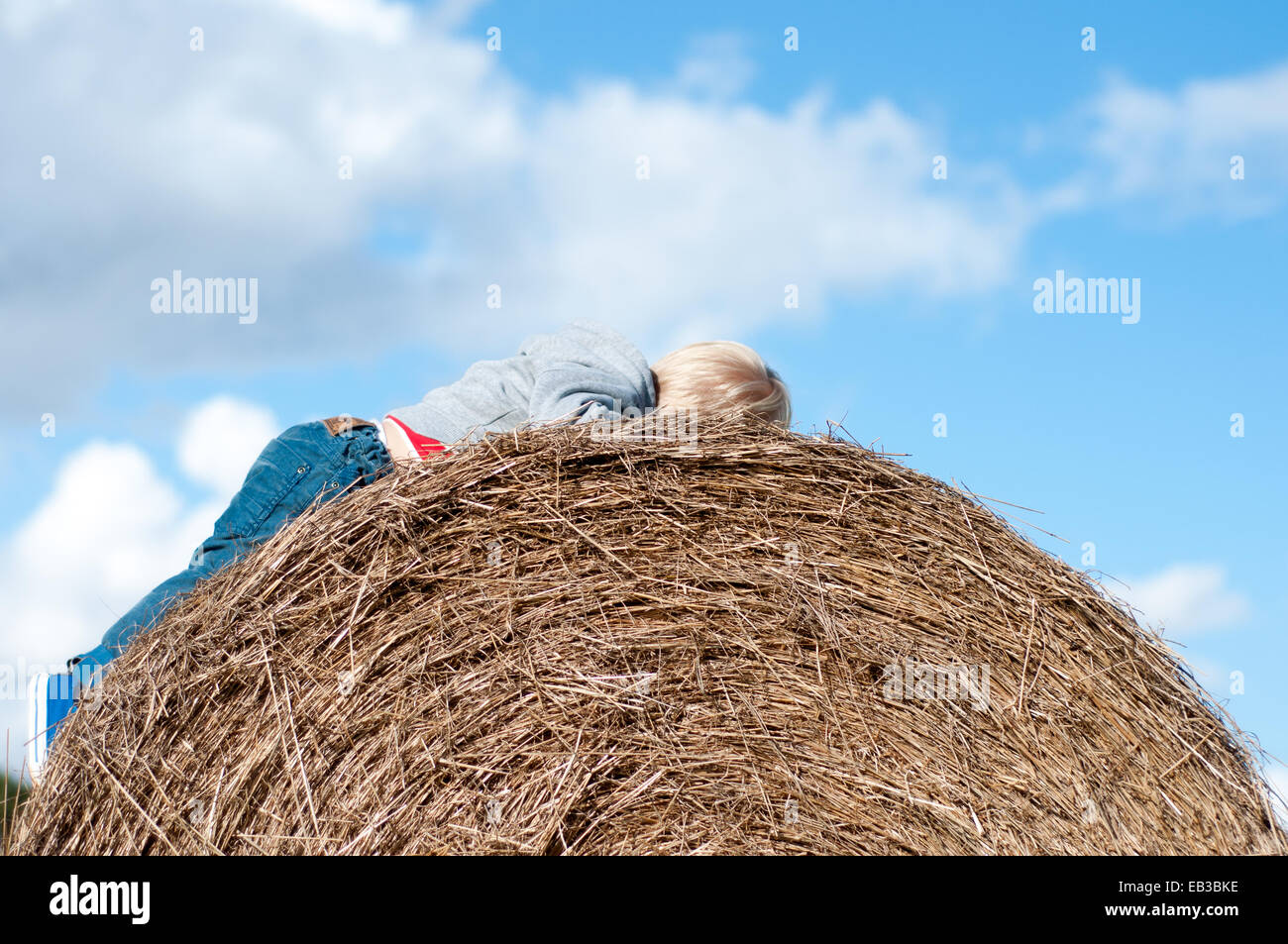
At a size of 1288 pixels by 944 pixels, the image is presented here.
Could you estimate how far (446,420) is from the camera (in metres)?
3.11

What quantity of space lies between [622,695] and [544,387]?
1.00 metres

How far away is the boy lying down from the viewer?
2.83m

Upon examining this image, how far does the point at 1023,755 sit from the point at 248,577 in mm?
1889

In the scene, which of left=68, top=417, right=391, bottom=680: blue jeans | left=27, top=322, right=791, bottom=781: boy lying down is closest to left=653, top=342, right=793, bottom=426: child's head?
left=27, top=322, right=791, bottom=781: boy lying down

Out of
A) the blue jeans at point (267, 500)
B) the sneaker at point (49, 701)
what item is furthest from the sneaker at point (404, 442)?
the sneaker at point (49, 701)

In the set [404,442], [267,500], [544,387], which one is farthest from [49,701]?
[544,387]

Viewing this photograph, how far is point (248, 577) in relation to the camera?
2.50 m

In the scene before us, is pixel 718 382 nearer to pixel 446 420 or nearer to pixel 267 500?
pixel 446 420

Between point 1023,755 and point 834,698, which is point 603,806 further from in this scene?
point 1023,755

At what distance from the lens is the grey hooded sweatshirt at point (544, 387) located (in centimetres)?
298
